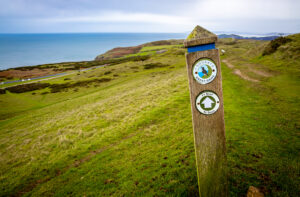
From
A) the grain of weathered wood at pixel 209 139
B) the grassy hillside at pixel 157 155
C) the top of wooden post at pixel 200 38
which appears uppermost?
the top of wooden post at pixel 200 38

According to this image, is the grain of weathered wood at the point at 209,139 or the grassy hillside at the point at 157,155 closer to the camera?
the grain of weathered wood at the point at 209,139

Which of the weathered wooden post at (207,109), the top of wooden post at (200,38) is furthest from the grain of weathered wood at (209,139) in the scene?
the top of wooden post at (200,38)

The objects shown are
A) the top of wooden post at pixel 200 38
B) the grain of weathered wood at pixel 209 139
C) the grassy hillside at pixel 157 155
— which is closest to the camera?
the top of wooden post at pixel 200 38

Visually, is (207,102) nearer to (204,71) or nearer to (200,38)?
(204,71)

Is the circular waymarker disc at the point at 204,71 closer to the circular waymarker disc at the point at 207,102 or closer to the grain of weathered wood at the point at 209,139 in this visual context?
the grain of weathered wood at the point at 209,139

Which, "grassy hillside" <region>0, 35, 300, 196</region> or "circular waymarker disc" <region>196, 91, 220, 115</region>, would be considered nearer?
"circular waymarker disc" <region>196, 91, 220, 115</region>

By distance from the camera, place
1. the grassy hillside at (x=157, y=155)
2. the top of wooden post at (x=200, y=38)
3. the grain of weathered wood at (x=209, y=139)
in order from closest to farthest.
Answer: the top of wooden post at (x=200, y=38) < the grain of weathered wood at (x=209, y=139) < the grassy hillside at (x=157, y=155)

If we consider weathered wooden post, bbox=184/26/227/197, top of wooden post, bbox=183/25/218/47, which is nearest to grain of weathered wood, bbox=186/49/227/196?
weathered wooden post, bbox=184/26/227/197

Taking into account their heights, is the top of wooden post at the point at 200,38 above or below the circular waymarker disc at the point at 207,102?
above

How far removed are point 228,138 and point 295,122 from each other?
444cm

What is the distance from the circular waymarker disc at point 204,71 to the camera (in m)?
2.49

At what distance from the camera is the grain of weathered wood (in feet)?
8.43

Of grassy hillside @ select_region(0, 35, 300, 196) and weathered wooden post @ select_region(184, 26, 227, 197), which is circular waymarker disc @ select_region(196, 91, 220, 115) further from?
grassy hillside @ select_region(0, 35, 300, 196)

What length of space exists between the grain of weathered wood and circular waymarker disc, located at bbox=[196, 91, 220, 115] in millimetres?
56
